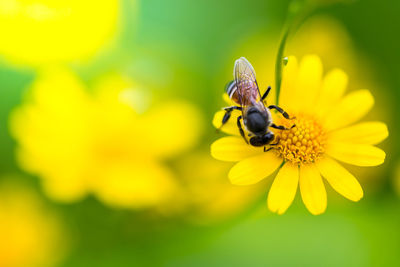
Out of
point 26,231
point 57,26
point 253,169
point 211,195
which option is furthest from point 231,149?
point 57,26

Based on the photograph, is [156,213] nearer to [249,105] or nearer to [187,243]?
[187,243]

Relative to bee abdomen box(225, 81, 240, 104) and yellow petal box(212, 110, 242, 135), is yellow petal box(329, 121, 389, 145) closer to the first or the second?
yellow petal box(212, 110, 242, 135)

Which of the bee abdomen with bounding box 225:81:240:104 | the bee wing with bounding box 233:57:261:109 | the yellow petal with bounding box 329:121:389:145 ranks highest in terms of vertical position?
the yellow petal with bounding box 329:121:389:145

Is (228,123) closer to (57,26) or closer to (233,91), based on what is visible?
(233,91)

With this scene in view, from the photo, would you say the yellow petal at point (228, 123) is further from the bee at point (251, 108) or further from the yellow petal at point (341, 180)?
the yellow petal at point (341, 180)

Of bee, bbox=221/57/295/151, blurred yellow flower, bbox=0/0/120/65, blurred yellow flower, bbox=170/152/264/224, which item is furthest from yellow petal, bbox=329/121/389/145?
blurred yellow flower, bbox=0/0/120/65

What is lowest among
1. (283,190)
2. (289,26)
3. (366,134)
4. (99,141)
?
(99,141)

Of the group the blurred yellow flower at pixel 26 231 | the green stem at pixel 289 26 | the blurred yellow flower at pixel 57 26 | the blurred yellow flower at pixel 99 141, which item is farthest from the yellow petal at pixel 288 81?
the blurred yellow flower at pixel 57 26
